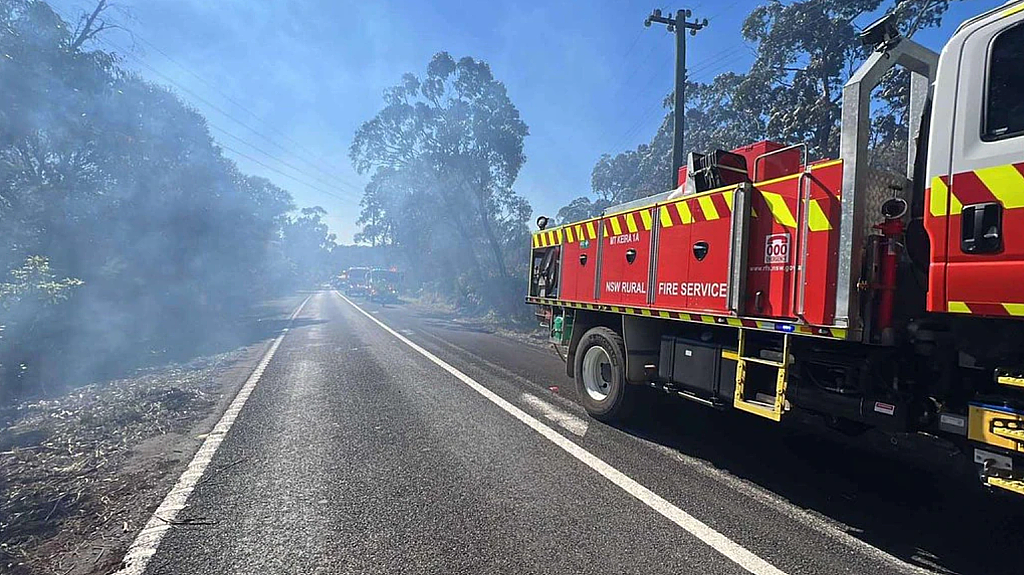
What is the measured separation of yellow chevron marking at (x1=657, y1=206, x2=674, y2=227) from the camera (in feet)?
17.3

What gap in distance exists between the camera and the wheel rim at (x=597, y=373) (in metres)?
6.37

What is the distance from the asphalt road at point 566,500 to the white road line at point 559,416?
0.12ft

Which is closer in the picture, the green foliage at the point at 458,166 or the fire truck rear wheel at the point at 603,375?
the fire truck rear wheel at the point at 603,375

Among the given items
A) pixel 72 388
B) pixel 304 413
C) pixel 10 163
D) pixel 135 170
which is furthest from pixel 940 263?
pixel 135 170

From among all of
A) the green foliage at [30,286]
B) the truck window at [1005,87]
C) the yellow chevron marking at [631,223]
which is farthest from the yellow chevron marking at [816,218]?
the green foliage at [30,286]

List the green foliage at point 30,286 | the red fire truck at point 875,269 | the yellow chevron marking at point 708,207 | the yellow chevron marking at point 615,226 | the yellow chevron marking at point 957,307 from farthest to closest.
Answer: the green foliage at point 30,286 < the yellow chevron marking at point 615,226 < the yellow chevron marking at point 708,207 < the yellow chevron marking at point 957,307 < the red fire truck at point 875,269

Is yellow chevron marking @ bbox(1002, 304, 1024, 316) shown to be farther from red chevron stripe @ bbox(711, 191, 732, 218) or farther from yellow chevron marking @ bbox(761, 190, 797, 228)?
red chevron stripe @ bbox(711, 191, 732, 218)

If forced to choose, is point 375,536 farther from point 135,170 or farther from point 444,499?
point 135,170

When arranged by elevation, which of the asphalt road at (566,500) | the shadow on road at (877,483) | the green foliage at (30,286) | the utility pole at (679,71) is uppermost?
the utility pole at (679,71)

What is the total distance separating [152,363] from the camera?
10688 mm

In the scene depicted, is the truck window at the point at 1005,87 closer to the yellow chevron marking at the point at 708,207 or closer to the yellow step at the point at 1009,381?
the yellow step at the point at 1009,381

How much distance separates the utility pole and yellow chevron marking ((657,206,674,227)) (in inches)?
349

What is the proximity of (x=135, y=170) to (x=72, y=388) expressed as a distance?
42.2 ft

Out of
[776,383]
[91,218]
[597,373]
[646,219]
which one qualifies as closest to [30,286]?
[91,218]
